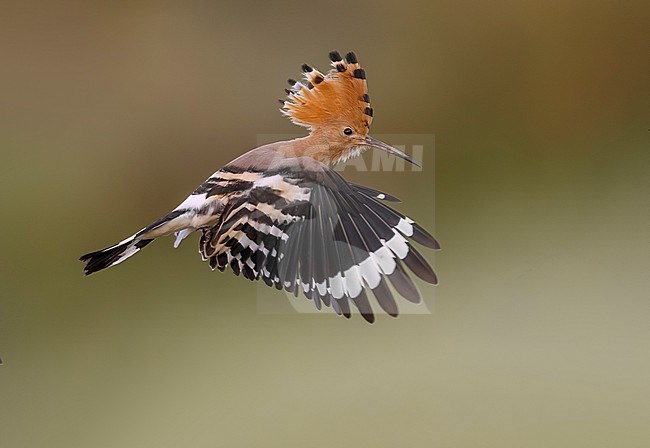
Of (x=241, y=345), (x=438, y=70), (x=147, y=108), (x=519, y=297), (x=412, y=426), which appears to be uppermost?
(x=438, y=70)

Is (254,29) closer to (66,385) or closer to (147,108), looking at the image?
(147,108)

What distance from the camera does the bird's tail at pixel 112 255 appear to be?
113 cm

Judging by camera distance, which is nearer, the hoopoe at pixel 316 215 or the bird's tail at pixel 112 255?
the hoopoe at pixel 316 215

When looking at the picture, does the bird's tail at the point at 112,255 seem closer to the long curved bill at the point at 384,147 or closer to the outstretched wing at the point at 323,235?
the outstretched wing at the point at 323,235

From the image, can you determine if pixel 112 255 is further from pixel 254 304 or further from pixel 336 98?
pixel 336 98

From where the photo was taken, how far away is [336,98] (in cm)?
100

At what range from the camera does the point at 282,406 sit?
1187 mm

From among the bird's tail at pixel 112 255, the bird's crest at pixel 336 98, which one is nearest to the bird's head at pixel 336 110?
the bird's crest at pixel 336 98

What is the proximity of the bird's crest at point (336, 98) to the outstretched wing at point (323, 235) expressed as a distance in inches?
2.9

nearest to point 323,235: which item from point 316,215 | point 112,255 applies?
point 316,215

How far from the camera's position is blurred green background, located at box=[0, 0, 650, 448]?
116cm

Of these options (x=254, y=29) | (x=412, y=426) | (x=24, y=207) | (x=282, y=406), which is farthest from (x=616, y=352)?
(x=24, y=207)

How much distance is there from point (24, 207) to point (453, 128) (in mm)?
743

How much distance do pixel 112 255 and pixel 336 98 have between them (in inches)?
18.0
